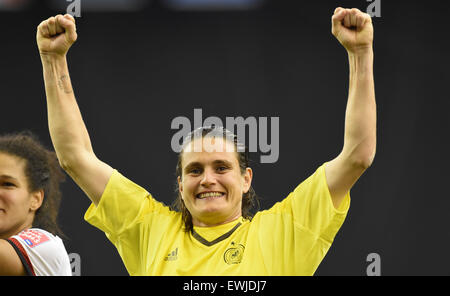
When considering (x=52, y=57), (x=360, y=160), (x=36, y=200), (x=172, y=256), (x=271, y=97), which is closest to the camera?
(x=360, y=160)

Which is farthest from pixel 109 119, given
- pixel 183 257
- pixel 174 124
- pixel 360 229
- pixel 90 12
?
pixel 183 257

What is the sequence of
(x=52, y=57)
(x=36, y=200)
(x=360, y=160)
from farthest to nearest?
(x=36, y=200) → (x=52, y=57) → (x=360, y=160)

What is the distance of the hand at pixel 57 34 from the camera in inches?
→ 83.1

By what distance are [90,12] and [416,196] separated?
8.56 ft

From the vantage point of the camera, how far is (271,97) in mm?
4402

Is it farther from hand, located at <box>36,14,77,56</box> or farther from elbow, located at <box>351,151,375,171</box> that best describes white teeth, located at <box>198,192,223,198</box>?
hand, located at <box>36,14,77,56</box>

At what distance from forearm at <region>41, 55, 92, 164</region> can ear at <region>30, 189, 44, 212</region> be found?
213mm

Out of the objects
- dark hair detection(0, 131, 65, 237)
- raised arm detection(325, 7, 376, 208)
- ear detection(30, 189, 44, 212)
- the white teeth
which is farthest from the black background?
raised arm detection(325, 7, 376, 208)

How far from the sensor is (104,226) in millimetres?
2184

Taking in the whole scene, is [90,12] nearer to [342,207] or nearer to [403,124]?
[403,124]

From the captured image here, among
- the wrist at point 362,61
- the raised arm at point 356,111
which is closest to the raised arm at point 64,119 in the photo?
the raised arm at point 356,111

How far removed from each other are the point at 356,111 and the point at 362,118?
28 millimetres

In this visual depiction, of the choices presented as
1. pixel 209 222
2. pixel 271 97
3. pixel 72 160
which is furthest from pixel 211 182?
pixel 271 97

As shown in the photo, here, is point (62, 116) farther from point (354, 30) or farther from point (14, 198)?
point (354, 30)
